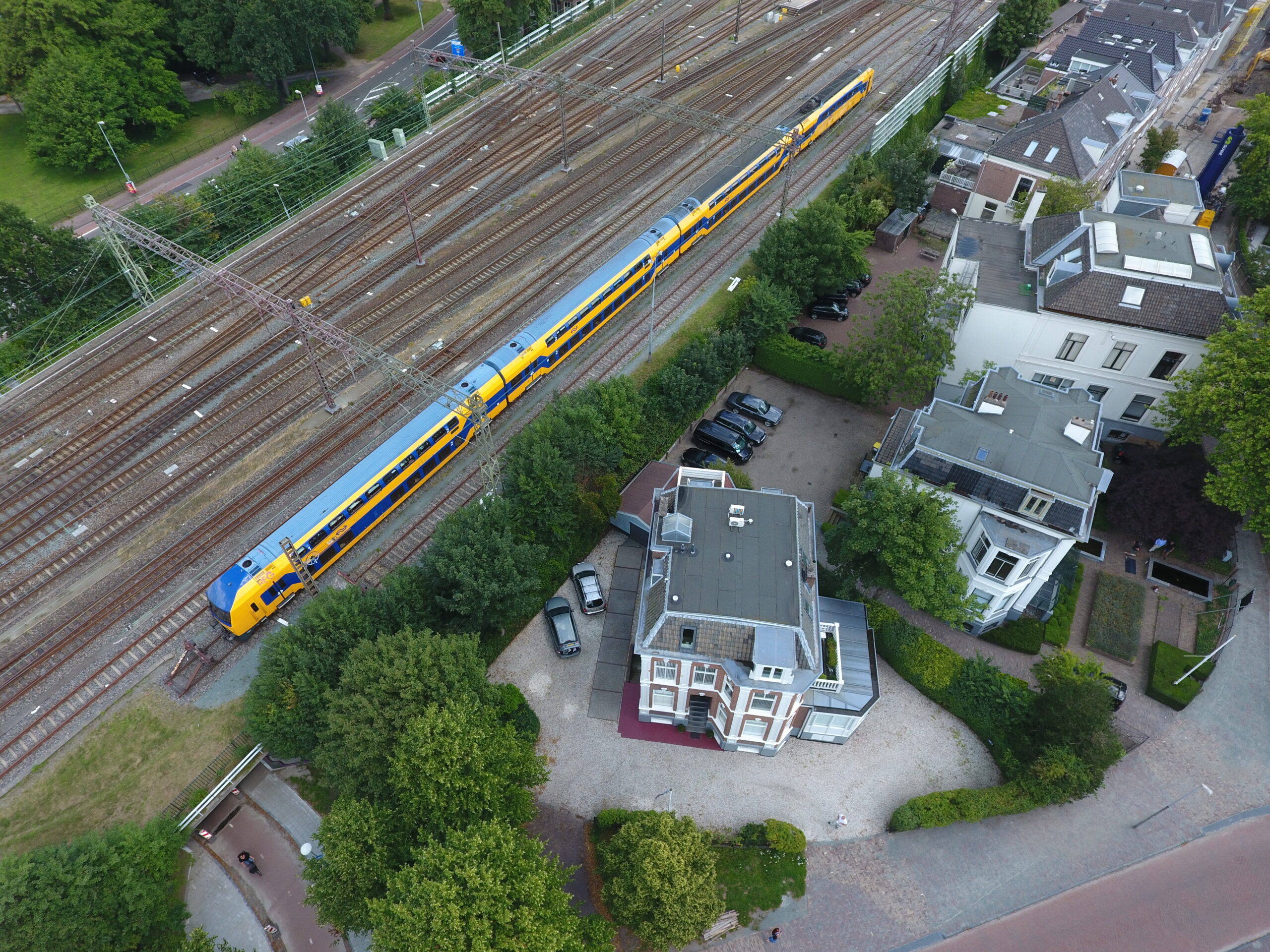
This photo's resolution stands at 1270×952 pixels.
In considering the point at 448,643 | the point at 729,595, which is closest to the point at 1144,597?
the point at 729,595

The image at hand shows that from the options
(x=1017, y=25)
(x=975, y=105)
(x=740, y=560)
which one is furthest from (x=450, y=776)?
(x=1017, y=25)

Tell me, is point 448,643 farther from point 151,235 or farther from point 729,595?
point 151,235

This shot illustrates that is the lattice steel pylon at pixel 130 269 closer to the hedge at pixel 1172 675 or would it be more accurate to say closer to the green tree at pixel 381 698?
the green tree at pixel 381 698

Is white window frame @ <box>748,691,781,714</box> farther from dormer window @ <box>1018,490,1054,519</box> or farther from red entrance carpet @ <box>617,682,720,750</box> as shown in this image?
dormer window @ <box>1018,490,1054,519</box>

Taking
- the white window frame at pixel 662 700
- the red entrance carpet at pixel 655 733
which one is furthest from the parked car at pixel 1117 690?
the white window frame at pixel 662 700

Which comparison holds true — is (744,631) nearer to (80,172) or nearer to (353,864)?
(353,864)
